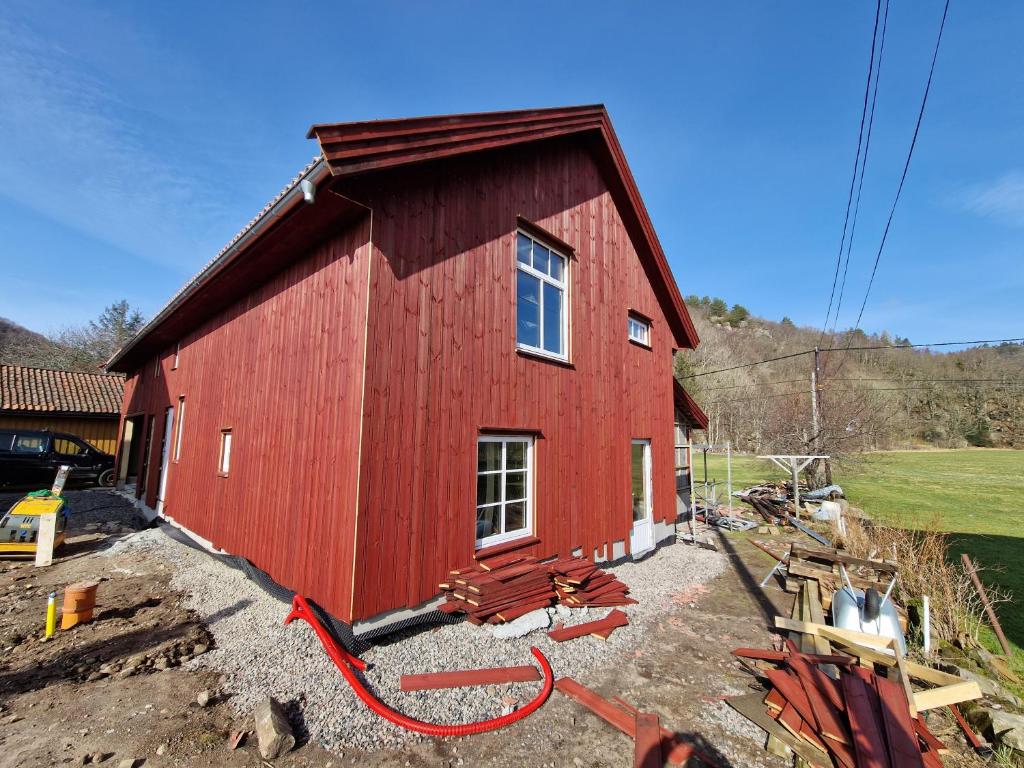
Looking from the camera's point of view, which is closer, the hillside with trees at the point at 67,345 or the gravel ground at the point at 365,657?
the gravel ground at the point at 365,657

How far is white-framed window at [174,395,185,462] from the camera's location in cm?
930

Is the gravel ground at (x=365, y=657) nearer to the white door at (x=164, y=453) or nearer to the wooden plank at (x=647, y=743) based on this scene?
the wooden plank at (x=647, y=743)

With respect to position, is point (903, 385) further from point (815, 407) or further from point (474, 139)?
point (474, 139)

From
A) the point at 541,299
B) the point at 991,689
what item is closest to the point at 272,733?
the point at 541,299

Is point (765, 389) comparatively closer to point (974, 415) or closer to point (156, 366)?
point (974, 415)

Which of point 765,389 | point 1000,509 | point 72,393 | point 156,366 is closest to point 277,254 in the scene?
point 156,366

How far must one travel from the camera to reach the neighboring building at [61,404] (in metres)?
16.1

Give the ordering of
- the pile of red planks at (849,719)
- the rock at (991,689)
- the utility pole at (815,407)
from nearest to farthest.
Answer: the pile of red planks at (849,719), the rock at (991,689), the utility pole at (815,407)

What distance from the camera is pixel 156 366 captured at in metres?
12.2

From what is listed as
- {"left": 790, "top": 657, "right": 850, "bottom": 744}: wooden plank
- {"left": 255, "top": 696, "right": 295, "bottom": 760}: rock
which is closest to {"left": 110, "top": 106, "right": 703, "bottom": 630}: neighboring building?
{"left": 255, "top": 696, "right": 295, "bottom": 760}: rock

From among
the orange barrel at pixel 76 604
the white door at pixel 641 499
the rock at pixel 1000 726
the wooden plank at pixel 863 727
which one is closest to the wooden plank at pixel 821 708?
the wooden plank at pixel 863 727

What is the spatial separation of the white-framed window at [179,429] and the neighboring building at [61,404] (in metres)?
12.0

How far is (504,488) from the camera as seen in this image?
19.4 ft

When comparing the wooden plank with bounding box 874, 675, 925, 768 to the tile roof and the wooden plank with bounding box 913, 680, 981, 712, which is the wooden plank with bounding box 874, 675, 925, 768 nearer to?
the wooden plank with bounding box 913, 680, 981, 712
